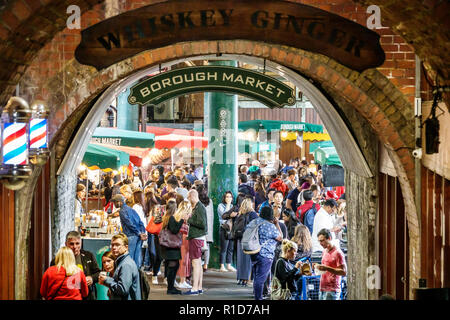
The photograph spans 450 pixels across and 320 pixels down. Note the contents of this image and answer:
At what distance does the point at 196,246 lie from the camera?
38.7ft

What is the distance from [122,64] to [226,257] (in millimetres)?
6622

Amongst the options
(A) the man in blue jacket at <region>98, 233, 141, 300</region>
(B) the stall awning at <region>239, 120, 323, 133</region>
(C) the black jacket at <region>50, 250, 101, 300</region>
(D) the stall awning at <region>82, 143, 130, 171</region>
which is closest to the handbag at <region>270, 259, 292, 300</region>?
(A) the man in blue jacket at <region>98, 233, 141, 300</region>

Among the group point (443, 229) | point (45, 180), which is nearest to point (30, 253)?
point (45, 180)

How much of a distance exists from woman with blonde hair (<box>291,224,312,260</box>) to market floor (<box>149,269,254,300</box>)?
1.47 meters

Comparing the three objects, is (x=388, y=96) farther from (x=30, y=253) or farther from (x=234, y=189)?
(x=234, y=189)

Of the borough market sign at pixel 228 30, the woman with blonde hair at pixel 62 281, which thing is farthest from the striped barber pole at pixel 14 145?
the woman with blonde hair at pixel 62 281

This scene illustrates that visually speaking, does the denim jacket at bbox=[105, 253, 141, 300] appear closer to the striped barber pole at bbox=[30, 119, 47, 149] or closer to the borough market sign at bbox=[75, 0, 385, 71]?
the striped barber pole at bbox=[30, 119, 47, 149]

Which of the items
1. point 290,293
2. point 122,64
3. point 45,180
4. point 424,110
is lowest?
point 290,293

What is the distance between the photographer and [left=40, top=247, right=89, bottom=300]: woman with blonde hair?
7559 millimetres

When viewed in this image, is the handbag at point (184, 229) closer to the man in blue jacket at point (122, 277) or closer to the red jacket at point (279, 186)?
the man in blue jacket at point (122, 277)

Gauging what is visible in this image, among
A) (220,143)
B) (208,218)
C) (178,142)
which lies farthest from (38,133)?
(178,142)

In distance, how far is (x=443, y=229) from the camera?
651 centimetres

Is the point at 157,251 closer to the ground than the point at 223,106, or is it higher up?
closer to the ground

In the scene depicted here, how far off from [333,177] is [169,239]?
6074 millimetres
